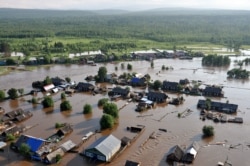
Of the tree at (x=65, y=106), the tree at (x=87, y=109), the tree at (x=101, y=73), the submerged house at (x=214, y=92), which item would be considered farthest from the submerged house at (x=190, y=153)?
the tree at (x=101, y=73)

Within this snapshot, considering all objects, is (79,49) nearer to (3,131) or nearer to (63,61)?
(63,61)

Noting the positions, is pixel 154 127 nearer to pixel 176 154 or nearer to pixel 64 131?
pixel 176 154

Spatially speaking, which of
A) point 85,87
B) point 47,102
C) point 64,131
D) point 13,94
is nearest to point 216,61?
point 85,87

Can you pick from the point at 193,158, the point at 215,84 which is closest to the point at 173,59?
the point at 215,84

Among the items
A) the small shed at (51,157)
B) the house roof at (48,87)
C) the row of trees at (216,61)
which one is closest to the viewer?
the small shed at (51,157)

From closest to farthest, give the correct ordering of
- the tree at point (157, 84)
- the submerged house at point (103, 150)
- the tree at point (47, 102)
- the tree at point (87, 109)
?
1. the submerged house at point (103, 150)
2. the tree at point (87, 109)
3. the tree at point (47, 102)
4. the tree at point (157, 84)

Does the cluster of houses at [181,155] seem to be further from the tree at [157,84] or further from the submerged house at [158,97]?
the tree at [157,84]

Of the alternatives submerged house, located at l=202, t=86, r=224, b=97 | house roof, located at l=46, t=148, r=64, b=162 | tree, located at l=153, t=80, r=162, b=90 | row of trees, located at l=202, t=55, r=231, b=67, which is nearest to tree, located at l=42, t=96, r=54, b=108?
house roof, located at l=46, t=148, r=64, b=162

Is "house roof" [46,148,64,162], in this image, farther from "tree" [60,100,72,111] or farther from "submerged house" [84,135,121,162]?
"tree" [60,100,72,111]

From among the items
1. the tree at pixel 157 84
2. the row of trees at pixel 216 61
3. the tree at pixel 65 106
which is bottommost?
the tree at pixel 65 106
